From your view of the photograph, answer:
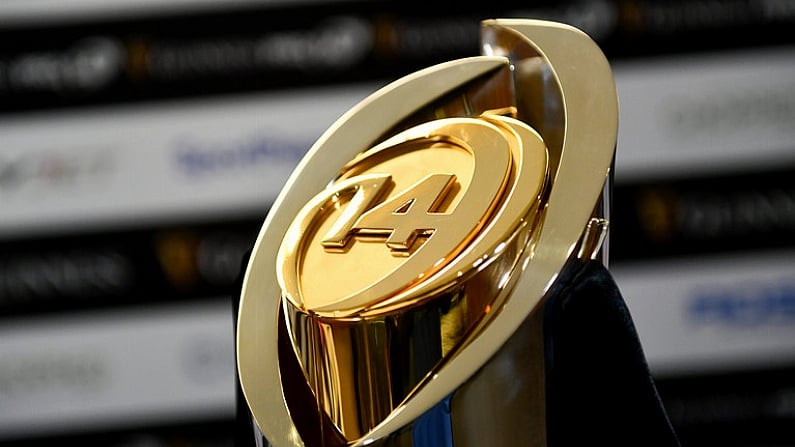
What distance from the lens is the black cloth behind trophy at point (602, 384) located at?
0.27m

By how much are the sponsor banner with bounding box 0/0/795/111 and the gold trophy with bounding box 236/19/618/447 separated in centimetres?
124

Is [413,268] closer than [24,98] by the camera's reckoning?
Yes

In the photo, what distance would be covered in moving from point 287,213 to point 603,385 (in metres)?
0.13

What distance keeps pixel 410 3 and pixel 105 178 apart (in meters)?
0.63

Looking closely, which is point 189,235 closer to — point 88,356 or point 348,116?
point 88,356

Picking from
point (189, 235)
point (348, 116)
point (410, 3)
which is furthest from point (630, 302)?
point (348, 116)

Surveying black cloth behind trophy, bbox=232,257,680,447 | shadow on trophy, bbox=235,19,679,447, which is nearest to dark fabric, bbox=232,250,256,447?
shadow on trophy, bbox=235,19,679,447

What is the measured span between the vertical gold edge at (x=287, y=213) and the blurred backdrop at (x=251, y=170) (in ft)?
3.89

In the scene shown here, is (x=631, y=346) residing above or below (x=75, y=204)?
above

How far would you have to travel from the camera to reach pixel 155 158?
1.56 metres

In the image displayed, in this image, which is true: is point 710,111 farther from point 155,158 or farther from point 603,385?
point 603,385

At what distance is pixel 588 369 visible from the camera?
0.92ft

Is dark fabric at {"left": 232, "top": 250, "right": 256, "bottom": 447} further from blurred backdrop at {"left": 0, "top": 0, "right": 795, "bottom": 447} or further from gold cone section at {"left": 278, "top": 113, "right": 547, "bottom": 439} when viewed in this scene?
blurred backdrop at {"left": 0, "top": 0, "right": 795, "bottom": 447}

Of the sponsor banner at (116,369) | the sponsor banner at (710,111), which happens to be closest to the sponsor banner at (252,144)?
the sponsor banner at (710,111)
